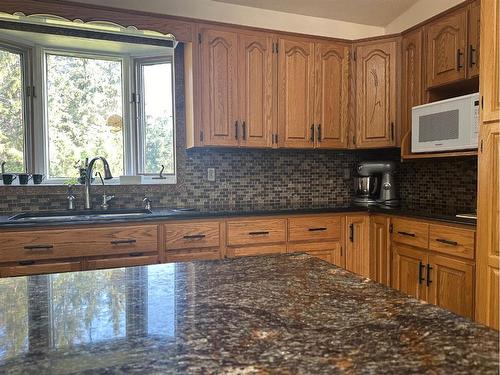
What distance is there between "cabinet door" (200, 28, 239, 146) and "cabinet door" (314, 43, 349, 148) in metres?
0.72

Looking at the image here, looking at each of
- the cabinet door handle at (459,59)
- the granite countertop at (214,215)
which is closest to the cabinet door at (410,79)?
the cabinet door handle at (459,59)

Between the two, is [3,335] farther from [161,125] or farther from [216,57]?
[161,125]

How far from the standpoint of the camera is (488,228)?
2.05m

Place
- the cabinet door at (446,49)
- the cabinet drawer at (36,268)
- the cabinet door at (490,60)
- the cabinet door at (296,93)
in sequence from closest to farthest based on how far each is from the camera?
the cabinet door at (490,60) → the cabinet drawer at (36,268) → the cabinet door at (446,49) → the cabinet door at (296,93)

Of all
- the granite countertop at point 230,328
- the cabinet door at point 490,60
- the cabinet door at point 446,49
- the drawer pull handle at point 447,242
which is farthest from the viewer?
the cabinet door at point 446,49

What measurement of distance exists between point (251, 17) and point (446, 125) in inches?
71.3

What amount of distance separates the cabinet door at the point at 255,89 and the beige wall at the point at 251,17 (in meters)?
0.41

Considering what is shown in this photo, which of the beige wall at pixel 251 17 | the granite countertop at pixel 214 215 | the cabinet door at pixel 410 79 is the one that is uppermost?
the beige wall at pixel 251 17

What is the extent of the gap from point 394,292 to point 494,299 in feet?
4.99

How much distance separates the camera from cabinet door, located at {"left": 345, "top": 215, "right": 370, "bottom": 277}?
3.03 metres

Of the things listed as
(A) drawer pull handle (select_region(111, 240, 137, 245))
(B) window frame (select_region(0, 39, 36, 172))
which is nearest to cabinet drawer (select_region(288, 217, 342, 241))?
(A) drawer pull handle (select_region(111, 240, 137, 245))

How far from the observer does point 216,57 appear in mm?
2904

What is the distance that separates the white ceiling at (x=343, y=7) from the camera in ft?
10.8

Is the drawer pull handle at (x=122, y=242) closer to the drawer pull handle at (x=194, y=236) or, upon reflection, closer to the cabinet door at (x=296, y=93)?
the drawer pull handle at (x=194, y=236)
